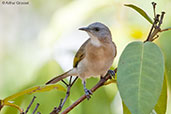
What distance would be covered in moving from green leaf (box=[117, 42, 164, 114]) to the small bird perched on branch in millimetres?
999

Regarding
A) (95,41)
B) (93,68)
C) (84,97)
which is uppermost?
(84,97)

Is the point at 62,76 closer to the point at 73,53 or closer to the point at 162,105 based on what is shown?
the point at 73,53

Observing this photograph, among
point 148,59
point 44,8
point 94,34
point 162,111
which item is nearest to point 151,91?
point 148,59

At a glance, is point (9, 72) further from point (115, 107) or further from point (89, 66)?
point (115, 107)

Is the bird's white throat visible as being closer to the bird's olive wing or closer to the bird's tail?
the bird's olive wing

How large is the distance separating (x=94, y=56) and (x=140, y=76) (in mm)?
1368

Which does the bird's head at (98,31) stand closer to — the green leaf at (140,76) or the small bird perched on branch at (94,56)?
the small bird perched on branch at (94,56)

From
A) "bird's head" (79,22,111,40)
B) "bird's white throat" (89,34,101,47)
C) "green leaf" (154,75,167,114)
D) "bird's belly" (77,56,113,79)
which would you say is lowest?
"bird's belly" (77,56,113,79)

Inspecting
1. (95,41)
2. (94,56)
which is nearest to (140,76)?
(94,56)

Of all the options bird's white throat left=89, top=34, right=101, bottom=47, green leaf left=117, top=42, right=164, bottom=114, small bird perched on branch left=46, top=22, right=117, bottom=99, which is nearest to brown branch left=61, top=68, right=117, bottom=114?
green leaf left=117, top=42, right=164, bottom=114

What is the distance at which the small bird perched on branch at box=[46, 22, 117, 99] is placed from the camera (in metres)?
2.45

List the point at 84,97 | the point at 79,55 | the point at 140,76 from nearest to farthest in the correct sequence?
the point at 140,76
the point at 84,97
the point at 79,55

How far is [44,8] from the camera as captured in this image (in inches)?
178

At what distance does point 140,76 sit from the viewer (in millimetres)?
1245
